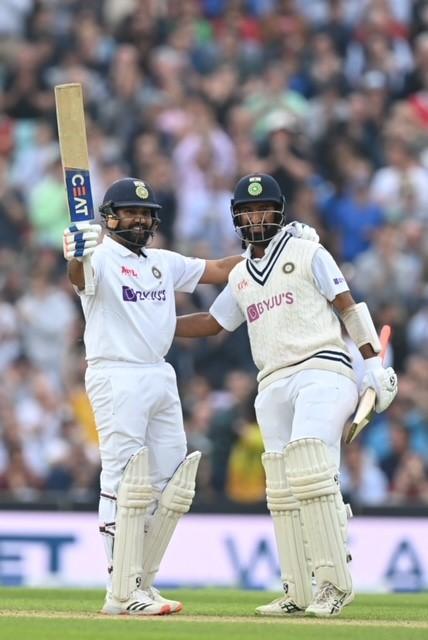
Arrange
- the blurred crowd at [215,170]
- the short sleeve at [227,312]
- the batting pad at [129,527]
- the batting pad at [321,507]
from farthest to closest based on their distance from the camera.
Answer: the blurred crowd at [215,170] < the short sleeve at [227,312] < the batting pad at [129,527] < the batting pad at [321,507]

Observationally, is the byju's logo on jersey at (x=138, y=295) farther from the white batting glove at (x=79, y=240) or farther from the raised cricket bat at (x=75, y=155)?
the white batting glove at (x=79, y=240)

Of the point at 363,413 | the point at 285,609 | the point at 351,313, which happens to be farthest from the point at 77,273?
the point at 285,609

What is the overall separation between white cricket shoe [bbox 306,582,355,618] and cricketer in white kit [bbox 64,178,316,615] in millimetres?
739

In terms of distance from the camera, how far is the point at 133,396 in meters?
8.16

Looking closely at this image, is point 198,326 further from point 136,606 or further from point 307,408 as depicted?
point 136,606

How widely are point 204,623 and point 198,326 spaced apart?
1835 millimetres

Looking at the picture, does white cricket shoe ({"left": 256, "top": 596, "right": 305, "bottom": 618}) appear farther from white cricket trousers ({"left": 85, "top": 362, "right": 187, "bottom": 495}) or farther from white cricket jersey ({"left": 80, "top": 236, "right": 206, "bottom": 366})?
white cricket jersey ({"left": 80, "top": 236, "right": 206, "bottom": 366})

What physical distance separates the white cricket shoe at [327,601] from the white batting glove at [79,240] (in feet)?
6.49

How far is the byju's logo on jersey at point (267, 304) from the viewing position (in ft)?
27.0

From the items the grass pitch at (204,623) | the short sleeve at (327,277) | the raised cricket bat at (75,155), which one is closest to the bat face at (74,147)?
the raised cricket bat at (75,155)

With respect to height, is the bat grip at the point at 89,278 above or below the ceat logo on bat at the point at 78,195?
below

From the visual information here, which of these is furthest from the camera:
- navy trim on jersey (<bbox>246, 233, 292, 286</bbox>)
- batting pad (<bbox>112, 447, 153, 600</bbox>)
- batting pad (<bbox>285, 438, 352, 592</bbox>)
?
navy trim on jersey (<bbox>246, 233, 292, 286</bbox>)

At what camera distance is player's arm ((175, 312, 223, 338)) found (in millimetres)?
8906

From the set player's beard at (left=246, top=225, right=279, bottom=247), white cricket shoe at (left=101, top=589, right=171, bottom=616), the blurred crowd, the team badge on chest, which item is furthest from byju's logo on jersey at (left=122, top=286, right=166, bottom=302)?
the blurred crowd
